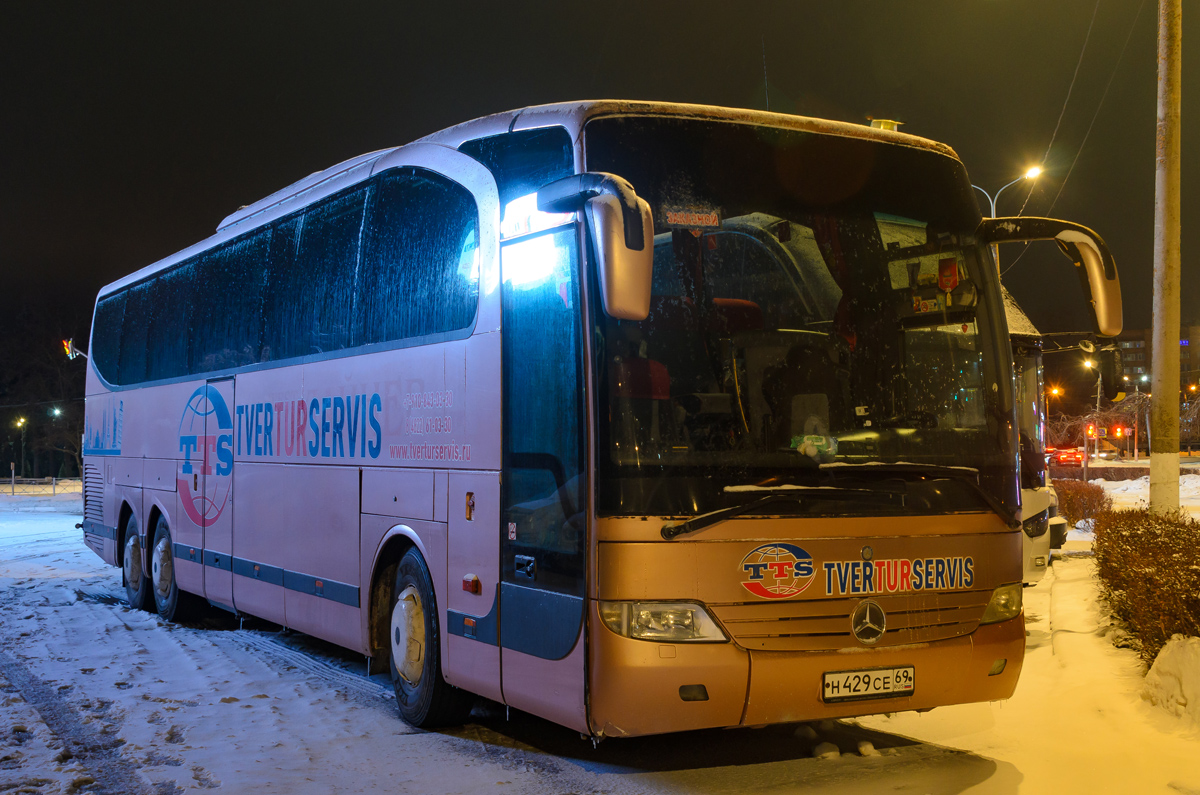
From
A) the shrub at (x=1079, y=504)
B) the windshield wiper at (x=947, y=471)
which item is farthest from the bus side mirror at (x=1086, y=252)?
the shrub at (x=1079, y=504)

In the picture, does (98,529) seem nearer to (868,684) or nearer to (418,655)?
A: (418,655)

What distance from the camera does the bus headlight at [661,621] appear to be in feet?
16.9

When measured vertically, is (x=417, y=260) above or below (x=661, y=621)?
above

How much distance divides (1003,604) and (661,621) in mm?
2000

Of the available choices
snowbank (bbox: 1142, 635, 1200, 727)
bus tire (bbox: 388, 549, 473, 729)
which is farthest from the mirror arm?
snowbank (bbox: 1142, 635, 1200, 727)

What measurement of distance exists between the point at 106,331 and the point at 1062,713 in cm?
1270

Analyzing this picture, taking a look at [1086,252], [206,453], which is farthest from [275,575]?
[1086,252]

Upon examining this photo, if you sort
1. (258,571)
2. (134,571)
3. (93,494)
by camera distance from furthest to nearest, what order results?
(93,494) → (134,571) → (258,571)

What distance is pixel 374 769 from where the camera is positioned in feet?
19.3

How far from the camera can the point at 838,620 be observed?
214 inches

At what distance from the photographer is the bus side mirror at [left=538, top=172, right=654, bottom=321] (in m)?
4.69

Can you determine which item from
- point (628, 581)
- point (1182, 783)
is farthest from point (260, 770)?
point (1182, 783)

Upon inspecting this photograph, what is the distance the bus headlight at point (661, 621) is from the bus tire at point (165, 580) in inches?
322

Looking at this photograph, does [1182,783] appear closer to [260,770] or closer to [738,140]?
[738,140]
